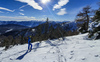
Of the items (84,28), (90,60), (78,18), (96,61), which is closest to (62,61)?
(90,60)

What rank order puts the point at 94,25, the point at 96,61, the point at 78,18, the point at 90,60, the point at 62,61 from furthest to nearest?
the point at 78,18, the point at 94,25, the point at 62,61, the point at 90,60, the point at 96,61

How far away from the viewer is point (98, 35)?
940cm

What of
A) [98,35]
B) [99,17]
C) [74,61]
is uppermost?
[99,17]

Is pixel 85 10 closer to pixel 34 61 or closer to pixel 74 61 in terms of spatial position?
pixel 74 61

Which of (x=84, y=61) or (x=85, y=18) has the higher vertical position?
(x=85, y=18)

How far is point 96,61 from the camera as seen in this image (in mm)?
4188

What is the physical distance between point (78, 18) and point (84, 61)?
1276cm

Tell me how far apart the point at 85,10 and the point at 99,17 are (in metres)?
3.88

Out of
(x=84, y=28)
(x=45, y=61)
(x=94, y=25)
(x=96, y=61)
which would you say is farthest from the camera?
(x=84, y=28)

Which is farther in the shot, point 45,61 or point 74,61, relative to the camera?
point 45,61

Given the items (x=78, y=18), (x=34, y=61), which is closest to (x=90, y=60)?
(x=34, y=61)

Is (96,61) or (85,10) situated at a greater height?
(85,10)

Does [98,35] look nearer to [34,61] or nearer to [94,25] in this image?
[94,25]

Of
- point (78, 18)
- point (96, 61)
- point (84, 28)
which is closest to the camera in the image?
point (96, 61)
